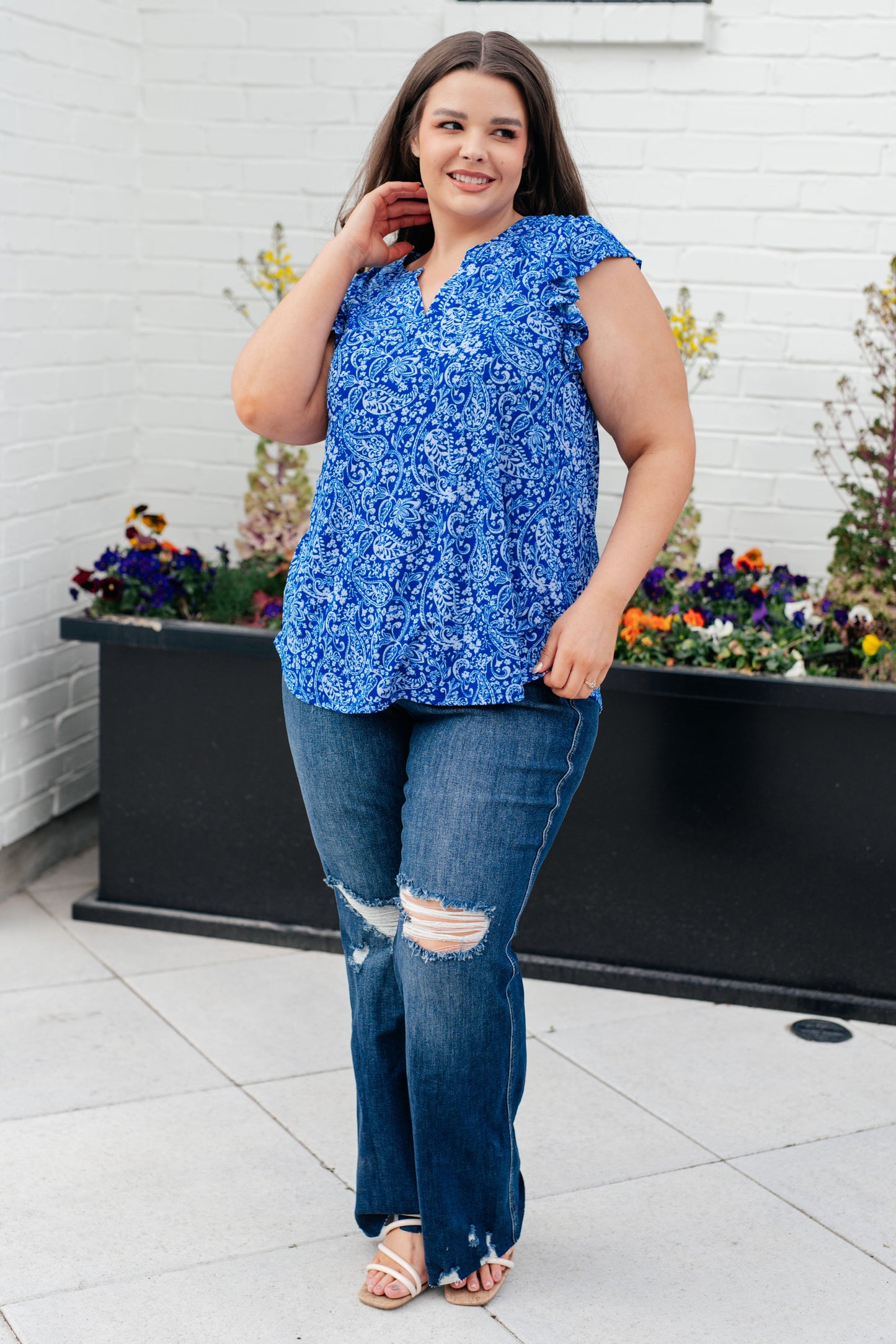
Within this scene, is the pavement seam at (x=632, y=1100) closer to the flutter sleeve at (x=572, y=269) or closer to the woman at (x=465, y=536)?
the woman at (x=465, y=536)

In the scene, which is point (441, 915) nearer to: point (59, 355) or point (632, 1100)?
point (632, 1100)

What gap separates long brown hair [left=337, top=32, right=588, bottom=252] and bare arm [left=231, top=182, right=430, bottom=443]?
0.21 ft

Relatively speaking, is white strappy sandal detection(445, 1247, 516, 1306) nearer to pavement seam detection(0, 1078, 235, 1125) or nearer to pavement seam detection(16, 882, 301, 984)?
pavement seam detection(0, 1078, 235, 1125)

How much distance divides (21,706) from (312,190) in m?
1.48

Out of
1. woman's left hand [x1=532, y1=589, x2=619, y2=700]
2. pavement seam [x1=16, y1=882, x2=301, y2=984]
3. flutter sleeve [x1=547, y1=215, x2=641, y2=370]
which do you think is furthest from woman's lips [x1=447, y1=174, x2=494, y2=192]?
pavement seam [x1=16, y1=882, x2=301, y2=984]

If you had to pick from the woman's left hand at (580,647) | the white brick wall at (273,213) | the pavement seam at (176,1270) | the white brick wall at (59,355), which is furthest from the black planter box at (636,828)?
the woman's left hand at (580,647)

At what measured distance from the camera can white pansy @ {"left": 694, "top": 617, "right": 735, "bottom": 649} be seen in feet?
→ 9.70

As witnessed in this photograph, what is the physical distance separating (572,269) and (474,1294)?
1.35 meters

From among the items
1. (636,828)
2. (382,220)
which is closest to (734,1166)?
(636,828)

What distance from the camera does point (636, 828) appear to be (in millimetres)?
2953

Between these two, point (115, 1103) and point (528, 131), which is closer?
point (528, 131)

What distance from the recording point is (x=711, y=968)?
2973mm

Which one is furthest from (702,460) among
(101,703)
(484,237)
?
(484,237)

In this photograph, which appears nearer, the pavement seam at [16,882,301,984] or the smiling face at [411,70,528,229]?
the smiling face at [411,70,528,229]
